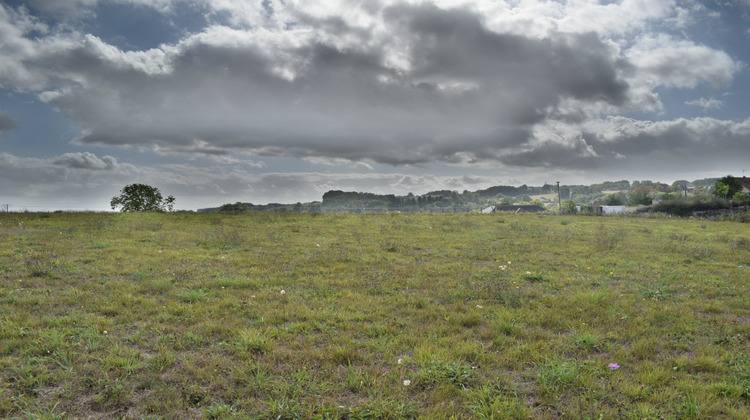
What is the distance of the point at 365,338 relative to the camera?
5656 mm

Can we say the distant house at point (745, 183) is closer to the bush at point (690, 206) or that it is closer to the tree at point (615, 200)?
the tree at point (615, 200)

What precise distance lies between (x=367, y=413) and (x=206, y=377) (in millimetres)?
2088

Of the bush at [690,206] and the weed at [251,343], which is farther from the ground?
the bush at [690,206]

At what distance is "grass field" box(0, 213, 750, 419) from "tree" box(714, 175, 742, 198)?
10282 cm

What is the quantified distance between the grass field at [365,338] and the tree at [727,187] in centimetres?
10282

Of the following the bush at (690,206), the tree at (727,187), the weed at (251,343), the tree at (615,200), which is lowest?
the weed at (251,343)

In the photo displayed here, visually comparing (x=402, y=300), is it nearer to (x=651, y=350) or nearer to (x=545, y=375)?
(x=545, y=375)

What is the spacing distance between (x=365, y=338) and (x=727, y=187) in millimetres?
116208

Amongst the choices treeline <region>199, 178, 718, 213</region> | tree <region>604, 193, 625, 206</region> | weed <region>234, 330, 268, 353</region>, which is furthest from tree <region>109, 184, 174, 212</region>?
tree <region>604, 193, 625, 206</region>

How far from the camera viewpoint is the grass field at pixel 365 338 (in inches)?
157

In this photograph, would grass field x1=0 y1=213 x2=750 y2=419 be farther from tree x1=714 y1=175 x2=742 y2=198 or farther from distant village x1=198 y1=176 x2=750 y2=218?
tree x1=714 y1=175 x2=742 y2=198

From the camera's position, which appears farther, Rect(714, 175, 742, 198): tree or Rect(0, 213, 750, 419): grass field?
Rect(714, 175, 742, 198): tree

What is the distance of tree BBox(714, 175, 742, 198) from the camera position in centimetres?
8644

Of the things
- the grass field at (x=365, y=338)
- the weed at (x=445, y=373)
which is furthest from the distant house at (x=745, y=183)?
the weed at (x=445, y=373)
